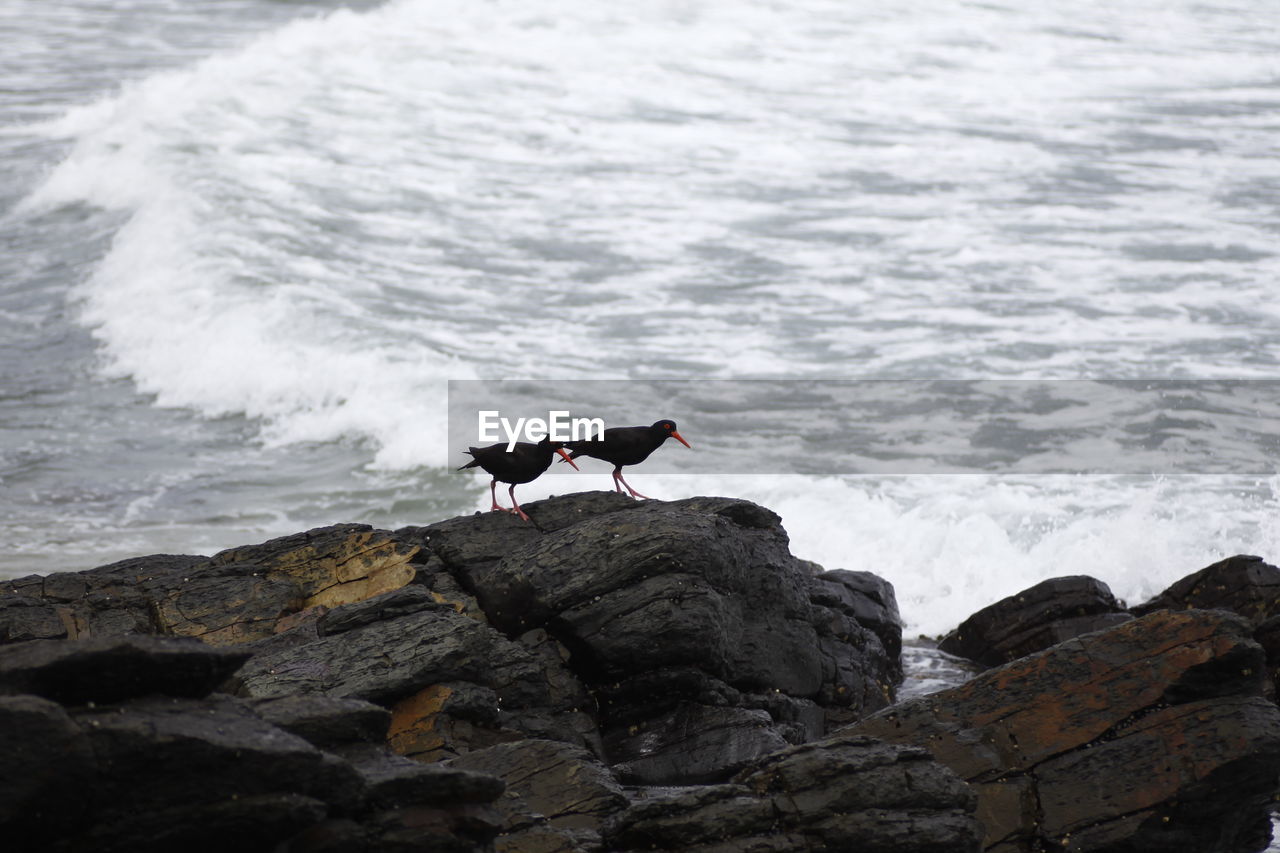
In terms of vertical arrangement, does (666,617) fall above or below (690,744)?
above

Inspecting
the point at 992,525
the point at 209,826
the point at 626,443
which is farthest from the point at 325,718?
the point at 992,525

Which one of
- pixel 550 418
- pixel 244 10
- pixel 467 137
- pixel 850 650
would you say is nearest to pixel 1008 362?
pixel 550 418

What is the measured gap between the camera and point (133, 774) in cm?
571

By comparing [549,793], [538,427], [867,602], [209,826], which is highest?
[209,826]

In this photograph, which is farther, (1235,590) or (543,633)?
(1235,590)

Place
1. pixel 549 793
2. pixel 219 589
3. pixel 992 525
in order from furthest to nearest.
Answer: pixel 992 525, pixel 219 589, pixel 549 793

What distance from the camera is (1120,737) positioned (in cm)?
829

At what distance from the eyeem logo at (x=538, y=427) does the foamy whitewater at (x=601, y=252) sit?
785mm

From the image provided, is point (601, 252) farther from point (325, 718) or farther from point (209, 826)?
point (209, 826)

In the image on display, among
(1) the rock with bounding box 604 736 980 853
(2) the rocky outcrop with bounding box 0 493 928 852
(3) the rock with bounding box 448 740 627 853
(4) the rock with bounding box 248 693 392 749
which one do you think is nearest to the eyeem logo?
(2) the rocky outcrop with bounding box 0 493 928 852

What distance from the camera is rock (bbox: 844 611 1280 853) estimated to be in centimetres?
803

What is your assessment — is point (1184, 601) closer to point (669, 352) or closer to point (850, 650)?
point (850, 650)

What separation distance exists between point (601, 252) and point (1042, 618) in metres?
17.0

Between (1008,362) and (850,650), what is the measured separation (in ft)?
40.0
